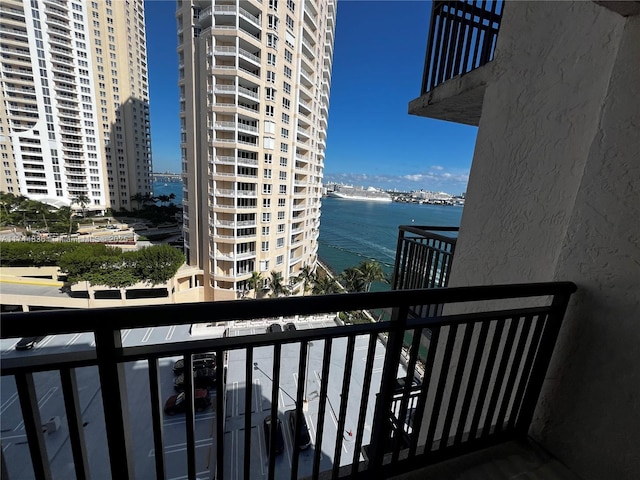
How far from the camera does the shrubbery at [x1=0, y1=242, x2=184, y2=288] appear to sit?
15750 millimetres

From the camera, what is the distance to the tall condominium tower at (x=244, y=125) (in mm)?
15219

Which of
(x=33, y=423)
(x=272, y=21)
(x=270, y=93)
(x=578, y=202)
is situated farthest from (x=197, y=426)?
(x=272, y=21)

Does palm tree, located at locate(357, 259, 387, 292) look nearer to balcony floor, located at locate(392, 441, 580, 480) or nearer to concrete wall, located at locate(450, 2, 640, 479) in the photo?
concrete wall, located at locate(450, 2, 640, 479)

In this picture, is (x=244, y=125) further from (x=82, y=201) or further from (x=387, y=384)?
(x=82, y=201)

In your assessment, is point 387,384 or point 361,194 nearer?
point 387,384

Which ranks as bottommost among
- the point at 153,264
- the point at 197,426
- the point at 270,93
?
the point at 197,426

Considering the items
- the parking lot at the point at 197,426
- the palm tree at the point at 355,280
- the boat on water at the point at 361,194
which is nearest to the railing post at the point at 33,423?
the parking lot at the point at 197,426

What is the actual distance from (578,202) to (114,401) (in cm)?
197

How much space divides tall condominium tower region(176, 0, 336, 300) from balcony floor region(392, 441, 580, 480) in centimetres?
1652

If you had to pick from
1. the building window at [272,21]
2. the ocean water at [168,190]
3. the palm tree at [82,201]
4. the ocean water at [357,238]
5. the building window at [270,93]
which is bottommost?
the ocean water at [357,238]

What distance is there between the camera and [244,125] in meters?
16.0

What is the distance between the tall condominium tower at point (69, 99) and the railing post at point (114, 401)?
1672 inches

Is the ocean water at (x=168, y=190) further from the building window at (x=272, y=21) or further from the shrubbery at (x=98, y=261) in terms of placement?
the building window at (x=272, y=21)

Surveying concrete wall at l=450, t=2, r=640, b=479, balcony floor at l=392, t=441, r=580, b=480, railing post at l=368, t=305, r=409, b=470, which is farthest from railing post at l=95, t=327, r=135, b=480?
concrete wall at l=450, t=2, r=640, b=479
